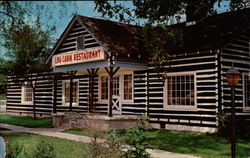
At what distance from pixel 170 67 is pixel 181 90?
1.17 metres

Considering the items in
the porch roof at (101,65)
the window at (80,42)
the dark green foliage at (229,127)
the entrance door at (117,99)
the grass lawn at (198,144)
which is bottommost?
the grass lawn at (198,144)

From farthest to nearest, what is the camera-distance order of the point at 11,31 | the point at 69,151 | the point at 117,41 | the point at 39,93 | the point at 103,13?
1. the point at 39,93
2. the point at 117,41
3. the point at 103,13
4. the point at 11,31
5. the point at 69,151

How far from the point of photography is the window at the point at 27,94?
25.6m

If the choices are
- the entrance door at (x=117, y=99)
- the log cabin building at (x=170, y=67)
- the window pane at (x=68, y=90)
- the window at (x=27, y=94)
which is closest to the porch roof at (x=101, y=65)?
the log cabin building at (x=170, y=67)

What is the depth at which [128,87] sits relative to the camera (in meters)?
17.3

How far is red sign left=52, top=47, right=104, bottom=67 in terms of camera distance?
1500 centimetres

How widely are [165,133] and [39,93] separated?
1367cm

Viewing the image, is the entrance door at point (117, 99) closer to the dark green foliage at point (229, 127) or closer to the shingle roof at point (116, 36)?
the shingle roof at point (116, 36)

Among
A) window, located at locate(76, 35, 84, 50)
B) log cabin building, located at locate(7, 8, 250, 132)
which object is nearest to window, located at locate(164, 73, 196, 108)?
log cabin building, located at locate(7, 8, 250, 132)

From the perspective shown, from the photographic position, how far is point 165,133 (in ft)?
45.1

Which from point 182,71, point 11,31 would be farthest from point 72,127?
point 11,31

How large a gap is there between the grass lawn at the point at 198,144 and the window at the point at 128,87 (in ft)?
13.0

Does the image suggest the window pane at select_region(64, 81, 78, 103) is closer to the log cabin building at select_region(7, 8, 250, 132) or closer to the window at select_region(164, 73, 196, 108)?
the log cabin building at select_region(7, 8, 250, 132)

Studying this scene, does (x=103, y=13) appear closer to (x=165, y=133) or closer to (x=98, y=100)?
(x=165, y=133)
